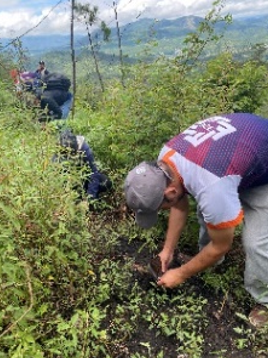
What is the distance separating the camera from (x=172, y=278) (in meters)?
3.21

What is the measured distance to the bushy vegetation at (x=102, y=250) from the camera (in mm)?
2658

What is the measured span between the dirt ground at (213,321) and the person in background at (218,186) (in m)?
0.18

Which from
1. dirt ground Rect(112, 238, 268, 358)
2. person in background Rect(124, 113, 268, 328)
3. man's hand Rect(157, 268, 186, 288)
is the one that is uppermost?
person in background Rect(124, 113, 268, 328)

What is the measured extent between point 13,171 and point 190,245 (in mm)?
1924

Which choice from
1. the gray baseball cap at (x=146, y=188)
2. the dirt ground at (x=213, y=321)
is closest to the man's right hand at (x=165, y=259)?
the dirt ground at (x=213, y=321)

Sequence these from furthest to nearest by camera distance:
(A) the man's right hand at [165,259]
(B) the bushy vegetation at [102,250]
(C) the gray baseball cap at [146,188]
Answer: (A) the man's right hand at [165,259] → (C) the gray baseball cap at [146,188] → (B) the bushy vegetation at [102,250]

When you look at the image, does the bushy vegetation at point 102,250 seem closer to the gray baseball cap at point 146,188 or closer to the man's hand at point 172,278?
the man's hand at point 172,278

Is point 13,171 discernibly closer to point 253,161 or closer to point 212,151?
point 212,151

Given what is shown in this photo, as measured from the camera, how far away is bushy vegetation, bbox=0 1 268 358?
8.72ft

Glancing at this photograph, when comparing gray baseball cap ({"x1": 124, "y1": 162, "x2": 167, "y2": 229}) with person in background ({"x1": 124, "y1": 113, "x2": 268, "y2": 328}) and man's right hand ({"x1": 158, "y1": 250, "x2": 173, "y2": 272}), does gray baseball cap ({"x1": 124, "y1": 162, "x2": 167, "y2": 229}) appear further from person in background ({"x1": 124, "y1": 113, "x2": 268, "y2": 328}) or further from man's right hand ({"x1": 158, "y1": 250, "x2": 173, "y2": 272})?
man's right hand ({"x1": 158, "y1": 250, "x2": 173, "y2": 272})

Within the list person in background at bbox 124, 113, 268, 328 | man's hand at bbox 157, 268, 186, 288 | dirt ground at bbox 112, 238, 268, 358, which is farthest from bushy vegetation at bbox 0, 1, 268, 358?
person in background at bbox 124, 113, 268, 328

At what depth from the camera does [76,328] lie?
107 inches

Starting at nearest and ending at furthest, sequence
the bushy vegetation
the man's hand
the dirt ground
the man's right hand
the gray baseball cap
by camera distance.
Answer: the bushy vegetation → the gray baseball cap → the dirt ground → the man's hand → the man's right hand

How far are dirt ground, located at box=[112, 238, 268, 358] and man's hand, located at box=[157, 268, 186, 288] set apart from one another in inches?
8.5
